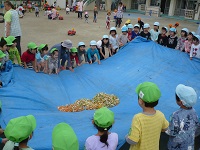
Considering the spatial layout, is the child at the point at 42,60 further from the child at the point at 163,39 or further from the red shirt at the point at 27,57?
the child at the point at 163,39

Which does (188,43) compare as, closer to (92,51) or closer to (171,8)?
(92,51)

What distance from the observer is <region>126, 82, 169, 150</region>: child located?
1977mm

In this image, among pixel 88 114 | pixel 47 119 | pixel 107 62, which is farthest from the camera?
pixel 107 62

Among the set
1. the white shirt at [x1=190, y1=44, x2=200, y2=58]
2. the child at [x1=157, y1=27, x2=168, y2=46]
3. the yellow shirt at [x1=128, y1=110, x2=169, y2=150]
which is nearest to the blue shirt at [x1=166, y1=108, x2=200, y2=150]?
the yellow shirt at [x1=128, y1=110, x2=169, y2=150]

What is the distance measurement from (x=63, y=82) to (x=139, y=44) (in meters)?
2.45

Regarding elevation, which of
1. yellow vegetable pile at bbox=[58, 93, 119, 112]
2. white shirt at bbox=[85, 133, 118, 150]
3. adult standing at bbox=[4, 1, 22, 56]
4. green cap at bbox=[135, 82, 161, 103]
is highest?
adult standing at bbox=[4, 1, 22, 56]

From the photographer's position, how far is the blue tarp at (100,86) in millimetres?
2873

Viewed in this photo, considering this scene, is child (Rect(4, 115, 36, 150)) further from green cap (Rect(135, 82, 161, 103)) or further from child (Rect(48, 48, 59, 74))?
child (Rect(48, 48, 59, 74))

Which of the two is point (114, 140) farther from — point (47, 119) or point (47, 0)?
point (47, 0)

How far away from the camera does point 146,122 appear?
200 cm

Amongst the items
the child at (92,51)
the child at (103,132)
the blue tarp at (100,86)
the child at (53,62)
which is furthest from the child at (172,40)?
the child at (103,132)

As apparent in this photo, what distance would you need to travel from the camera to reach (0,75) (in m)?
3.90

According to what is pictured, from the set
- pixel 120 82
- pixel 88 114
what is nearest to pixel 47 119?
pixel 88 114

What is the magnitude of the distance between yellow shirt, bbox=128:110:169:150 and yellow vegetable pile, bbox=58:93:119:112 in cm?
150
